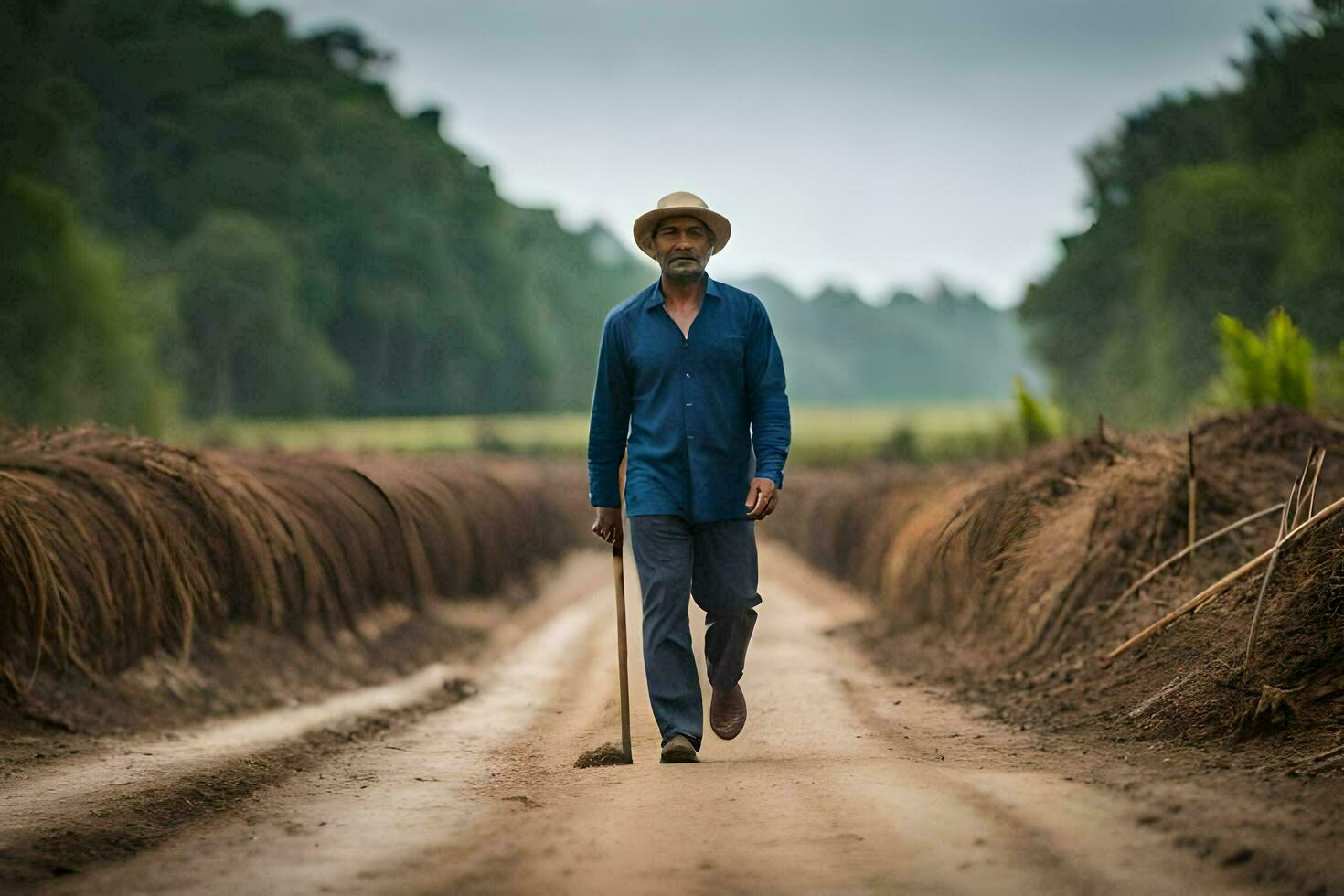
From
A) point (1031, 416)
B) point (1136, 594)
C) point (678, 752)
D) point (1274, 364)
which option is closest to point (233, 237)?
point (1031, 416)

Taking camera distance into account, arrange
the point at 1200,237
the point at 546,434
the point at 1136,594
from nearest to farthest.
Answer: the point at 1136,594 < the point at 1200,237 < the point at 546,434

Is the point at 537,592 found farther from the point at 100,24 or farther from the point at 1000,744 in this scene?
the point at 100,24

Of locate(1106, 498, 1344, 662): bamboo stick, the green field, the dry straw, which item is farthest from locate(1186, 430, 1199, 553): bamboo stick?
the green field

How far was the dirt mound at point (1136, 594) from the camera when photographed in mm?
6387

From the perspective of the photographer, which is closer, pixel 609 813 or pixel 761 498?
pixel 609 813

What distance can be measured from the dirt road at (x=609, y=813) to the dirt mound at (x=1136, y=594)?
70 cm

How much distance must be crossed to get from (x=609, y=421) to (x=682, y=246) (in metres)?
0.81

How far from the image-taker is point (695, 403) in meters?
6.59

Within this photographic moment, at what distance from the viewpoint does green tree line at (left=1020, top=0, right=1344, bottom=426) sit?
104ft

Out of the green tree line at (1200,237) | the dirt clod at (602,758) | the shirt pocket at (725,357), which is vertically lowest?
the dirt clod at (602,758)

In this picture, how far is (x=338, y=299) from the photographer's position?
2886 inches

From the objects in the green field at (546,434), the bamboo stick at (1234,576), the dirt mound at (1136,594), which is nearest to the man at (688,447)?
the dirt mound at (1136,594)

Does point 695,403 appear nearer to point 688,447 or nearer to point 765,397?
point 688,447

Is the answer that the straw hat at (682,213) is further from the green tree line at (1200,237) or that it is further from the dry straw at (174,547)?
the green tree line at (1200,237)
